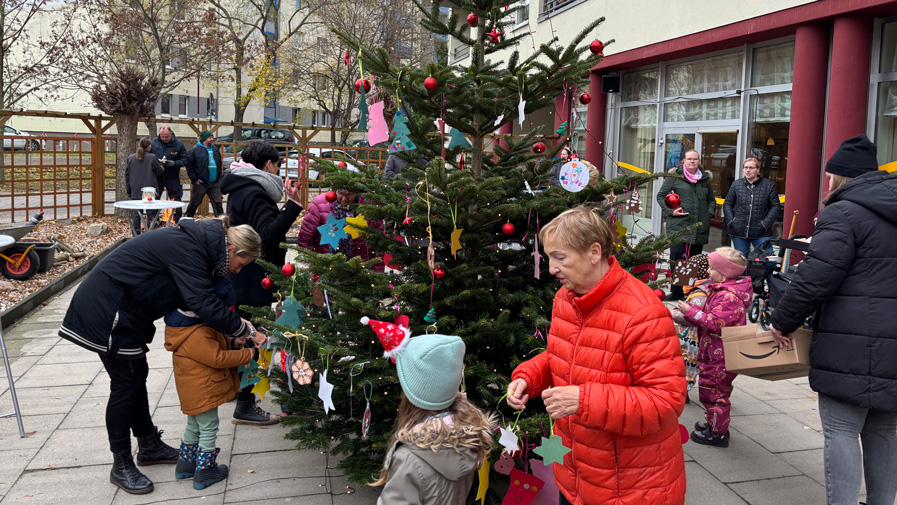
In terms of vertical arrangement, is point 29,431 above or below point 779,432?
below

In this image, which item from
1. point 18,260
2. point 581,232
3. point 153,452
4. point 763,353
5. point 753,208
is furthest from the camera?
point 18,260

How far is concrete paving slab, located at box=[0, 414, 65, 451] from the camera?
4.65m

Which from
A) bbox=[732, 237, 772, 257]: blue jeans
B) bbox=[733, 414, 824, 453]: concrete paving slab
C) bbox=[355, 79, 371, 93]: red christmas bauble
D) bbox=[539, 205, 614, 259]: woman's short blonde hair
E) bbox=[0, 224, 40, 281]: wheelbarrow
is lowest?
bbox=[733, 414, 824, 453]: concrete paving slab

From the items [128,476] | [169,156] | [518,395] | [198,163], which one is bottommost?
[128,476]

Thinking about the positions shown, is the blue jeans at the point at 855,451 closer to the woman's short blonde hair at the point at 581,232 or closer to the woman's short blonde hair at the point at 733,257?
the woman's short blonde hair at the point at 733,257

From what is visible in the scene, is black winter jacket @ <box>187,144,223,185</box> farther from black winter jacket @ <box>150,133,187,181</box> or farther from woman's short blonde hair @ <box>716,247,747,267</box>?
woman's short blonde hair @ <box>716,247,747,267</box>

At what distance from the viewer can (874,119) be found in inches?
356

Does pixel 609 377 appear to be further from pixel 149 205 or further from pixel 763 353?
pixel 149 205

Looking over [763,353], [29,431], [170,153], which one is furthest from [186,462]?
[170,153]

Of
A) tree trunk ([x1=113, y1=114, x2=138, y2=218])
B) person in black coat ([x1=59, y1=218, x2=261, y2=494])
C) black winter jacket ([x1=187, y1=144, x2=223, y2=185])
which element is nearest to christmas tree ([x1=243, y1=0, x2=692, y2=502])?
person in black coat ([x1=59, y1=218, x2=261, y2=494])

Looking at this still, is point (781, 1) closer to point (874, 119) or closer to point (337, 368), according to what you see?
point (874, 119)

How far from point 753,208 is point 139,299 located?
736cm

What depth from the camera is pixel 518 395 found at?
252 cm

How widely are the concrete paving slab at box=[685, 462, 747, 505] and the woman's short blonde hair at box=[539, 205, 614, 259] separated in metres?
2.26
